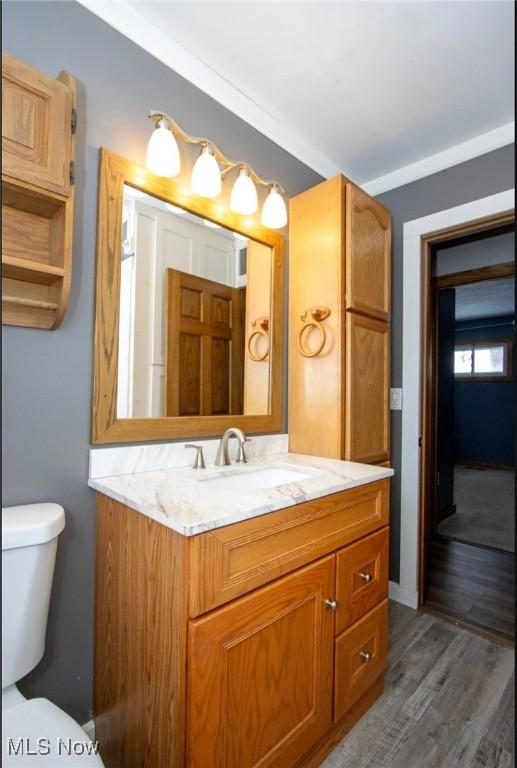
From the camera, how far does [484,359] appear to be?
620cm

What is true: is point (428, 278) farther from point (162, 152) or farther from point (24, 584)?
point (24, 584)

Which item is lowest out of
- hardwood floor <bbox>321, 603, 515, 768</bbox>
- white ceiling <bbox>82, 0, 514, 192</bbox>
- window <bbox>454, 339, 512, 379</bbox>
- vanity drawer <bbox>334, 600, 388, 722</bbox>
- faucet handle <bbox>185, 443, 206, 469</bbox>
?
hardwood floor <bbox>321, 603, 515, 768</bbox>

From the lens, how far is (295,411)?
186cm

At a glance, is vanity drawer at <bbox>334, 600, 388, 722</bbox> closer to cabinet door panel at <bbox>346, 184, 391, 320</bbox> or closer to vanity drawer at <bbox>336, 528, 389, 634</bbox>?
vanity drawer at <bbox>336, 528, 389, 634</bbox>

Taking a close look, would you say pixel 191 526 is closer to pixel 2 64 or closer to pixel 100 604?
pixel 100 604

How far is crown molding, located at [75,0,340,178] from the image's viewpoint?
50.2 inches

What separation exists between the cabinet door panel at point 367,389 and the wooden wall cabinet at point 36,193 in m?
1.18

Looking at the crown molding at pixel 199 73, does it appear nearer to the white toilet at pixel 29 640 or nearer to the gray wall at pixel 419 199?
the gray wall at pixel 419 199

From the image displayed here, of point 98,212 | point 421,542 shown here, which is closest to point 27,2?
point 98,212

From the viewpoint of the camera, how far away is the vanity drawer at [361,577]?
1.23 meters

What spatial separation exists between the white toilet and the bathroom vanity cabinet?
18 cm

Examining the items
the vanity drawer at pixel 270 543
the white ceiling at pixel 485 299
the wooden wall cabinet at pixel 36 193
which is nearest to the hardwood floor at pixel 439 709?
the vanity drawer at pixel 270 543

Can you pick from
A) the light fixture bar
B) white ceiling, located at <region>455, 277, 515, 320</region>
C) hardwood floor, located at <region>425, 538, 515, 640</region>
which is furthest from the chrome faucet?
white ceiling, located at <region>455, 277, 515, 320</region>

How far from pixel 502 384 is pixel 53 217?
6.60 meters
